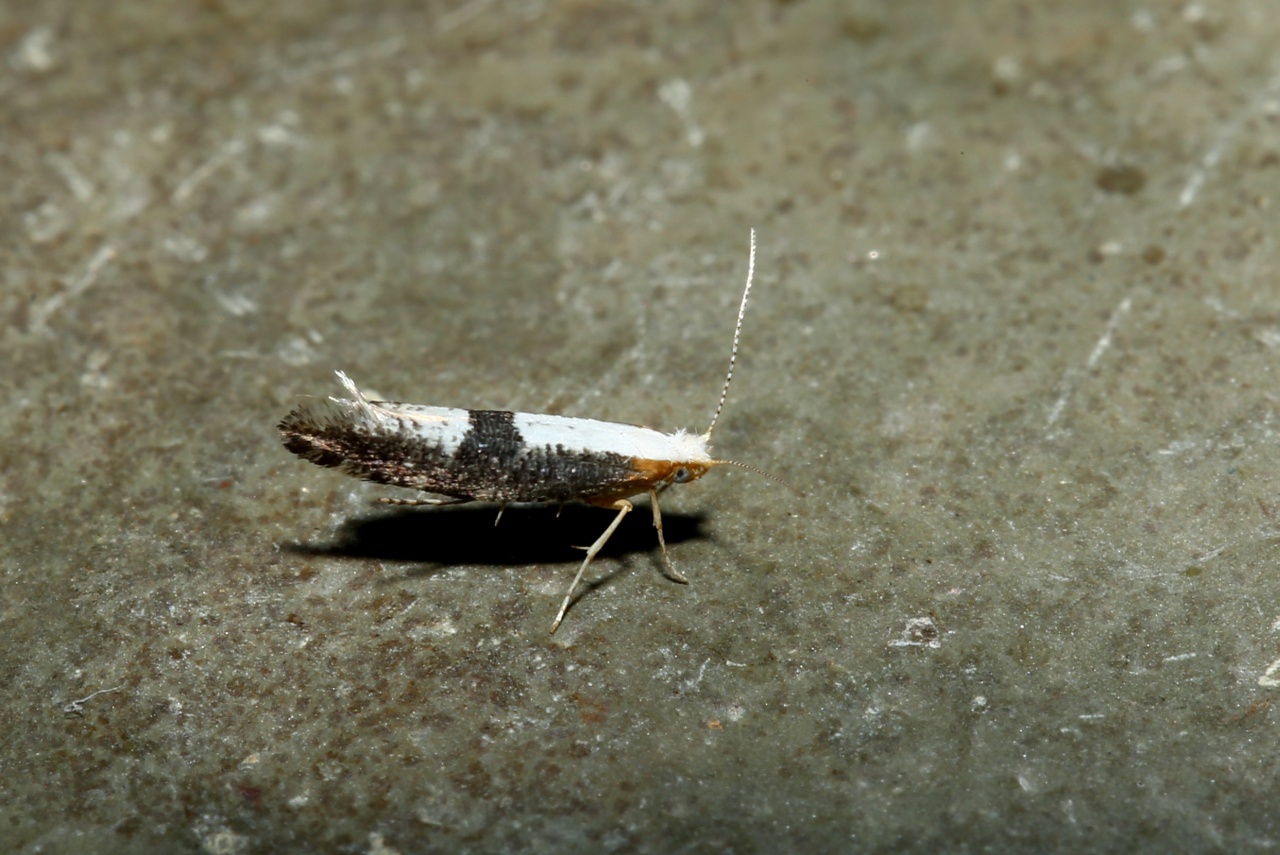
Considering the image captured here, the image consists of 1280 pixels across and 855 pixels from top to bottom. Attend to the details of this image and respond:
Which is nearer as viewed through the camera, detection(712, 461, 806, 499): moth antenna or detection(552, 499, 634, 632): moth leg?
detection(552, 499, 634, 632): moth leg

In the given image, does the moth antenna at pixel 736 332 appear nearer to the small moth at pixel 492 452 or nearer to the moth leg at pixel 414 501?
the small moth at pixel 492 452

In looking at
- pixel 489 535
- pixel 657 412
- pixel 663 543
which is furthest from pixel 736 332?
pixel 489 535

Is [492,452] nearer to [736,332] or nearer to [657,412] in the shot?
[657,412]

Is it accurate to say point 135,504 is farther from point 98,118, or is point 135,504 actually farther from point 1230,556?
point 1230,556

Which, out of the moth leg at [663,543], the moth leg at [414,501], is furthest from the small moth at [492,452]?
the moth leg at [414,501]

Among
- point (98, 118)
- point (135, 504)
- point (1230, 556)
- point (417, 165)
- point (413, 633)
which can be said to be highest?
point (98, 118)

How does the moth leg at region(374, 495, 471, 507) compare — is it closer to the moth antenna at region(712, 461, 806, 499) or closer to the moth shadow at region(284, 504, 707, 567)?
the moth shadow at region(284, 504, 707, 567)

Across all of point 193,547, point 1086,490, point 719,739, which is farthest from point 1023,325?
point 193,547

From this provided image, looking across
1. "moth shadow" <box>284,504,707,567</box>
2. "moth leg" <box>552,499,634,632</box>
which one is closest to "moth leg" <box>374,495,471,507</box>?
"moth shadow" <box>284,504,707,567</box>
